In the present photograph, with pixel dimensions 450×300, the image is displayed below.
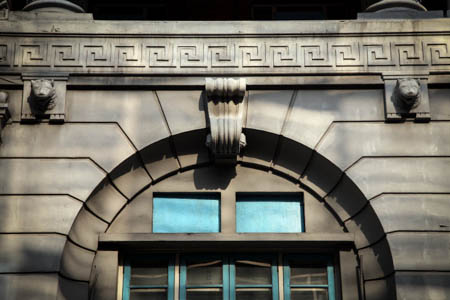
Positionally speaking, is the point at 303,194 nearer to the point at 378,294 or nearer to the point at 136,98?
the point at 378,294

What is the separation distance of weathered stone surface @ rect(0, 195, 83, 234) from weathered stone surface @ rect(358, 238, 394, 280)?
193 inches

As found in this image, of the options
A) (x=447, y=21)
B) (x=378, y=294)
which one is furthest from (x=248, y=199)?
(x=447, y=21)

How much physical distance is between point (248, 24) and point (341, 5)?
11.3 feet

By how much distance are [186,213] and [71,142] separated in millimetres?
2364

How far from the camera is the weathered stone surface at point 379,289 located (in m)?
13.0

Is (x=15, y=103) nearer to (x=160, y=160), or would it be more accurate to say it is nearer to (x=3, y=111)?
(x=3, y=111)

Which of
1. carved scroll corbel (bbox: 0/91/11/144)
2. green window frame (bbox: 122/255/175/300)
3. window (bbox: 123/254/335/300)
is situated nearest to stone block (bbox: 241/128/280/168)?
window (bbox: 123/254/335/300)

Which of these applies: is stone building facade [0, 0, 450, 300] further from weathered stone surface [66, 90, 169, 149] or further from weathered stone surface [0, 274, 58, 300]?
weathered stone surface [0, 274, 58, 300]

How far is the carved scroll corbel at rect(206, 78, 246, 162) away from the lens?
13805 millimetres

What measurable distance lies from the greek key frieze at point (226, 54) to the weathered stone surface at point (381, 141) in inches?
43.4

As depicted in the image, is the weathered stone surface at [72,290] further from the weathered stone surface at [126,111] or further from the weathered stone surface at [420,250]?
the weathered stone surface at [420,250]

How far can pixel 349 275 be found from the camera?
13.5m

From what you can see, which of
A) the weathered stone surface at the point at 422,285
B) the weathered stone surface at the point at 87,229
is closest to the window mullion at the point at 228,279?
the weathered stone surface at the point at 87,229

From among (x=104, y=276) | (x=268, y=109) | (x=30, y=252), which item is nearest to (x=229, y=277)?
(x=104, y=276)
